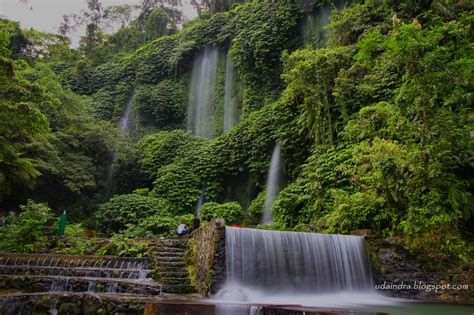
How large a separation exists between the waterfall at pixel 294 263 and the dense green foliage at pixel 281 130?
5.47ft

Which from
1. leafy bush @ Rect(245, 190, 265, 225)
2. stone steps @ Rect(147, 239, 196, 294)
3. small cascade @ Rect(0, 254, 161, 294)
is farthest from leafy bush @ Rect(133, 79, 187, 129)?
small cascade @ Rect(0, 254, 161, 294)

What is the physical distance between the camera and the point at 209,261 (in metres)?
8.45

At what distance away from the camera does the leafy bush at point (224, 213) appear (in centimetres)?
1661

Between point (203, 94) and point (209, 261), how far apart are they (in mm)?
20232

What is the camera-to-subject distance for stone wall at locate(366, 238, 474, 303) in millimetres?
8852

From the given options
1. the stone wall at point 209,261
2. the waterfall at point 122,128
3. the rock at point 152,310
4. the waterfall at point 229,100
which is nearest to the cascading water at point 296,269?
the stone wall at point 209,261

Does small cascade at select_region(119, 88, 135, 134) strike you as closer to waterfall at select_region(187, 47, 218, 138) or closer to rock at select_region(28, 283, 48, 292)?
waterfall at select_region(187, 47, 218, 138)

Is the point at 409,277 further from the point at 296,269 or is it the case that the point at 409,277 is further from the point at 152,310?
A: the point at 152,310

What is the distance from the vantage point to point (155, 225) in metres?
15.8

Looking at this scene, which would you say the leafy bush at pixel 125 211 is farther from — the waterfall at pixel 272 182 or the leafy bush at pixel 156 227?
the waterfall at pixel 272 182

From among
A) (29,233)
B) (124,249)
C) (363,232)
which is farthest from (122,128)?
(363,232)

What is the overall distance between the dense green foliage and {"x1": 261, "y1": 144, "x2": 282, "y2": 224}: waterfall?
0.38m

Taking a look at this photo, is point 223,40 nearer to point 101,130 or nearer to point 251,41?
point 251,41

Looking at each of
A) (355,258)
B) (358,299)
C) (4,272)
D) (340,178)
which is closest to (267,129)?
(340,178)
